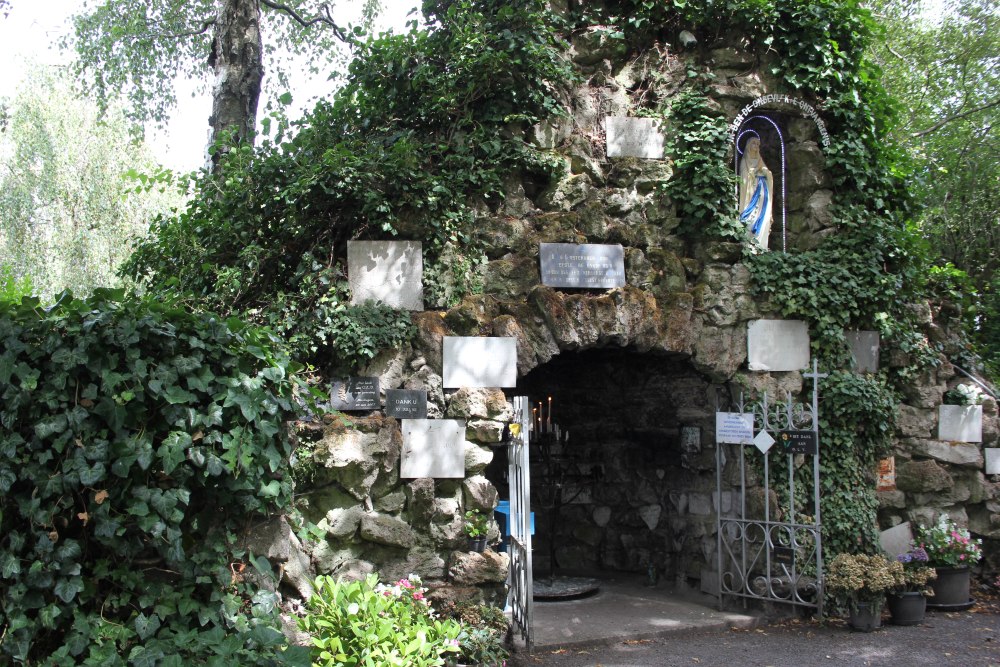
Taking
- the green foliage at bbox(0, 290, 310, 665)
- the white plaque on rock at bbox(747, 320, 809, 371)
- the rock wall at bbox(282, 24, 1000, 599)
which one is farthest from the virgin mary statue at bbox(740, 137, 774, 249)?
the green foliage at bbox(0, 290, 310, 665)

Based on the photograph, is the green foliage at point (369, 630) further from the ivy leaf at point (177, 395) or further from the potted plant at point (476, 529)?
the ivy leaf at point (177, 395)

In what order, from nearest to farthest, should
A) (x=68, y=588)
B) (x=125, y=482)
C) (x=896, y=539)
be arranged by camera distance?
(x=68, y=588) < (x=125, y=482) < (x=896, y=539)

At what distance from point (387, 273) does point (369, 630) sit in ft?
8.11

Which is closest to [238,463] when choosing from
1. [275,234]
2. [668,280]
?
[275,234]

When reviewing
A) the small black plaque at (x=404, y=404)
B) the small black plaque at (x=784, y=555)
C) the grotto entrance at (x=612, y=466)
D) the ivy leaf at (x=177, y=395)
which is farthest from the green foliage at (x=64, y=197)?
the small black plaque at (x=784, y=555)

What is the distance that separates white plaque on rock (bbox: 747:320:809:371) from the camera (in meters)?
6.30

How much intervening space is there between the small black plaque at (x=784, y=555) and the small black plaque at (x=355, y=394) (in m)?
3.29

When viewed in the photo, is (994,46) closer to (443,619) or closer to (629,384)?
(629,384)

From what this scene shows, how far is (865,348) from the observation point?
6.48m

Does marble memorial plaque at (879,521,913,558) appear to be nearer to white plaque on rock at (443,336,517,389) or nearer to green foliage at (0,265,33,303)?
white plaque on rock at (443,336,517,389)

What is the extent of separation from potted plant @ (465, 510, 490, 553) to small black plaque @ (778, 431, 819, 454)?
2.41 meters

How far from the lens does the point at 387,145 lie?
19.6 feet

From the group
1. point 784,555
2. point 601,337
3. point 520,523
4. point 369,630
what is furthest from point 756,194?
point 369,630

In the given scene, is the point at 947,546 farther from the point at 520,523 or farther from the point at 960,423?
the point at 520,523
